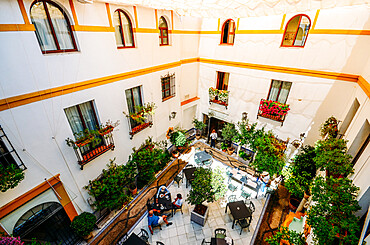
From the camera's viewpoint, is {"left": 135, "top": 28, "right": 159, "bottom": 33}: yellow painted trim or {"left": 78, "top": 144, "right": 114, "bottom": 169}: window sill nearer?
{"left": 78, "top": 144, "right": 114, "bottom": 169}: window sill

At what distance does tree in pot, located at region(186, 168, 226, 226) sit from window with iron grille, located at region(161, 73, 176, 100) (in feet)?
16.9

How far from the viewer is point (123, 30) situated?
7.24 meters

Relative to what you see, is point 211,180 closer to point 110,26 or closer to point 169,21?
point 110,26

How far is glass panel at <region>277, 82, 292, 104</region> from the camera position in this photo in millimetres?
9109

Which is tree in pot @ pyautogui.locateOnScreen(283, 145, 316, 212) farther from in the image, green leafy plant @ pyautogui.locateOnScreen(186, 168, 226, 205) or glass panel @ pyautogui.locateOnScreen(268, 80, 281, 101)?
glass panel @ pyautogui.locateOnScreen(268, 80, 281, 101)

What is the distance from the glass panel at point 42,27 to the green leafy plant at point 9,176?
142 inches

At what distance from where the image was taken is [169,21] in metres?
9.28

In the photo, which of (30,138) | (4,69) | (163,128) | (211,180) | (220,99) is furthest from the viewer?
(220,99)

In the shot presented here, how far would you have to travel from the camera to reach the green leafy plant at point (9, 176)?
15.1ft

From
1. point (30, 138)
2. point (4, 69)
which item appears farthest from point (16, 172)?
point (4, 69)

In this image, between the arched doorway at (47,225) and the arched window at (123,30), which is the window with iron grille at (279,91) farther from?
the arched doorway at (47,225)

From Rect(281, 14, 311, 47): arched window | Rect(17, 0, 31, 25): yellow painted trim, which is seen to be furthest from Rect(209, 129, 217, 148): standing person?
Rect(17, 0, 31, 25): yellow painted trim

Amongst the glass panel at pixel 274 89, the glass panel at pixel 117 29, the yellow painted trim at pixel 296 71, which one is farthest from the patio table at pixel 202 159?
the glass panel at pixel 117 29

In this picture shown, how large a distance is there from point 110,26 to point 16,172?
18.6 ft
